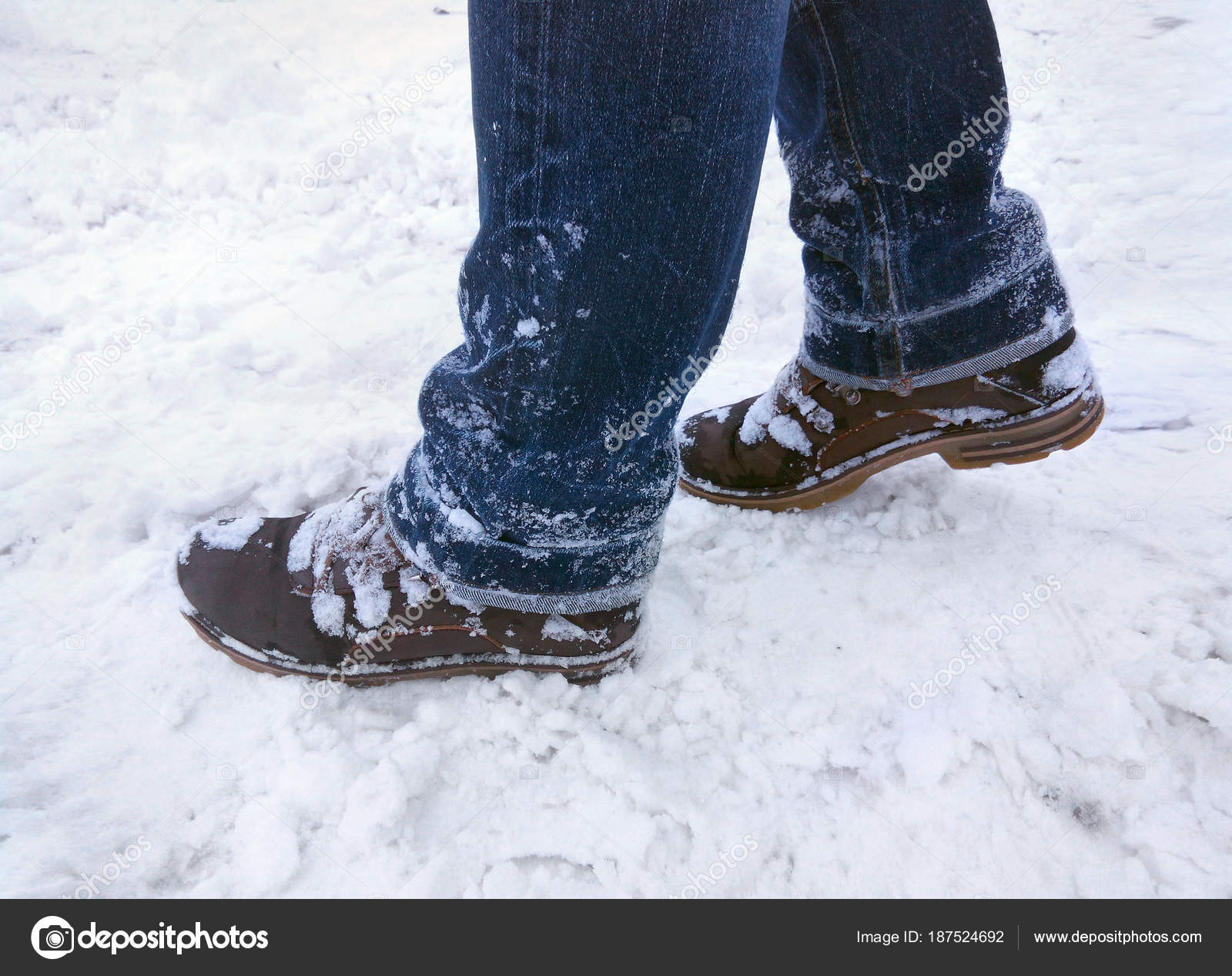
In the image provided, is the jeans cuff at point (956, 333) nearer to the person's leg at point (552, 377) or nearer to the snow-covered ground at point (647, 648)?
the snow-covered ground at point (647, 648)

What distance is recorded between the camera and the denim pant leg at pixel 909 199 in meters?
0.93

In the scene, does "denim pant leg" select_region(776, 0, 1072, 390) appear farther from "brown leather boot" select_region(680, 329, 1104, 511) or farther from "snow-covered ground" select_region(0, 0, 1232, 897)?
"snow-covered ground" select_region(0, 0, 1232, 897)

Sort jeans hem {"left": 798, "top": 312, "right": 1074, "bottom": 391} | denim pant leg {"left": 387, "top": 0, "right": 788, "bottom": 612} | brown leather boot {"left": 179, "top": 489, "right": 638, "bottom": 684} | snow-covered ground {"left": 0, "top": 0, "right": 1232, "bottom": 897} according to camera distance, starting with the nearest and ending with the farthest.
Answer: denim pant leg {"left": 387, "top": 0, "right": 788, "bottom": 612} < snow-covered ground {"left": 0, "top": 0, "right": 1232, "bottom": 897} < brown leather boot {"left": 179, "top": 489, "right": 638, "bottom": 684} < jeans hem {"left": 798, "top": 312, "right": 1074, "bottom": 391}

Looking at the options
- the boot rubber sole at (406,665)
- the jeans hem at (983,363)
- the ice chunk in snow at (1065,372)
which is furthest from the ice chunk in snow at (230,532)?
the ice chunk in snow at (1065,372)

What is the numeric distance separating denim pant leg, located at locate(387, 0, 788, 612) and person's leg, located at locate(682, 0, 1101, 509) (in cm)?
35

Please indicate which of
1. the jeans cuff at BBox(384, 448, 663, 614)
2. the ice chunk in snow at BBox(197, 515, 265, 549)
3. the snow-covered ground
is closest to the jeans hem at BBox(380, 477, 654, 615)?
the jeans cuff at BBox(384, 448, 663, 614)

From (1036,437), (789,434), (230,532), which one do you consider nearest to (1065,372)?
(1036,437)

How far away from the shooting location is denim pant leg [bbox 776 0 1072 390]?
93 centimetres

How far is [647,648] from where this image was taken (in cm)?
109

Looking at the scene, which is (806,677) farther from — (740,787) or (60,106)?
(60,106)

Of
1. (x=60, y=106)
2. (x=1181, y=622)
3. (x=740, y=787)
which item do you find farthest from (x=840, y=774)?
(x=60, y=106)

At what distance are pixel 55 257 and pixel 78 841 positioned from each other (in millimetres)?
1860

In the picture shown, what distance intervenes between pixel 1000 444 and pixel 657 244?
758mm
